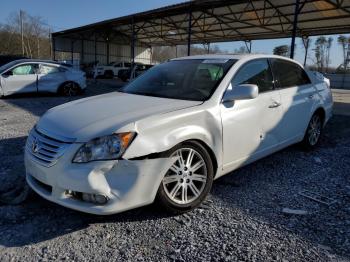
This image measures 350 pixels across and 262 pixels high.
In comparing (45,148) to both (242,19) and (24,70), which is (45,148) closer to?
(24,70)

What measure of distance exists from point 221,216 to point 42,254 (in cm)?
162

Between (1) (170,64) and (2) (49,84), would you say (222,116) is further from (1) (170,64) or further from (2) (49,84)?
(2) (49,84)

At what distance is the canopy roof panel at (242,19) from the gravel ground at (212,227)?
38.3ft

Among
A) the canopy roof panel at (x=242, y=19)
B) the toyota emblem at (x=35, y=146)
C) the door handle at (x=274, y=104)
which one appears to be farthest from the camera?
the canopy roof panel at (x=242, y=19)

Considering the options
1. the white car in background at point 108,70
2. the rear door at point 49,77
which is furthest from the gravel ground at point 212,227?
the white car in background at point 108,70

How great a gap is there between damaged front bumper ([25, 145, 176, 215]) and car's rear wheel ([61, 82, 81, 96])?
34.7ft

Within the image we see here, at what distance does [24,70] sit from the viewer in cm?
1204

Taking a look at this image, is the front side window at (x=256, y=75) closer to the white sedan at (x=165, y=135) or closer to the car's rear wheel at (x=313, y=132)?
the white sedan at (x=165, y=135)

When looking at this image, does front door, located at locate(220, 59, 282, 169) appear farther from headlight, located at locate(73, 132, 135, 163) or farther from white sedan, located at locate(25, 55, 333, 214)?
headlight, located at locate(73, 132, 135, 163)

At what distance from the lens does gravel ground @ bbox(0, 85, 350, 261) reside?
8.75 ft

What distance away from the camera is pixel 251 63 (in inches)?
166

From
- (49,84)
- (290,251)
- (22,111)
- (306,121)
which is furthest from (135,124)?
(49,84)

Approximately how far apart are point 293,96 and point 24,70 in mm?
10257

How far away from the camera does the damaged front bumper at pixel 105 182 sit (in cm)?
274
